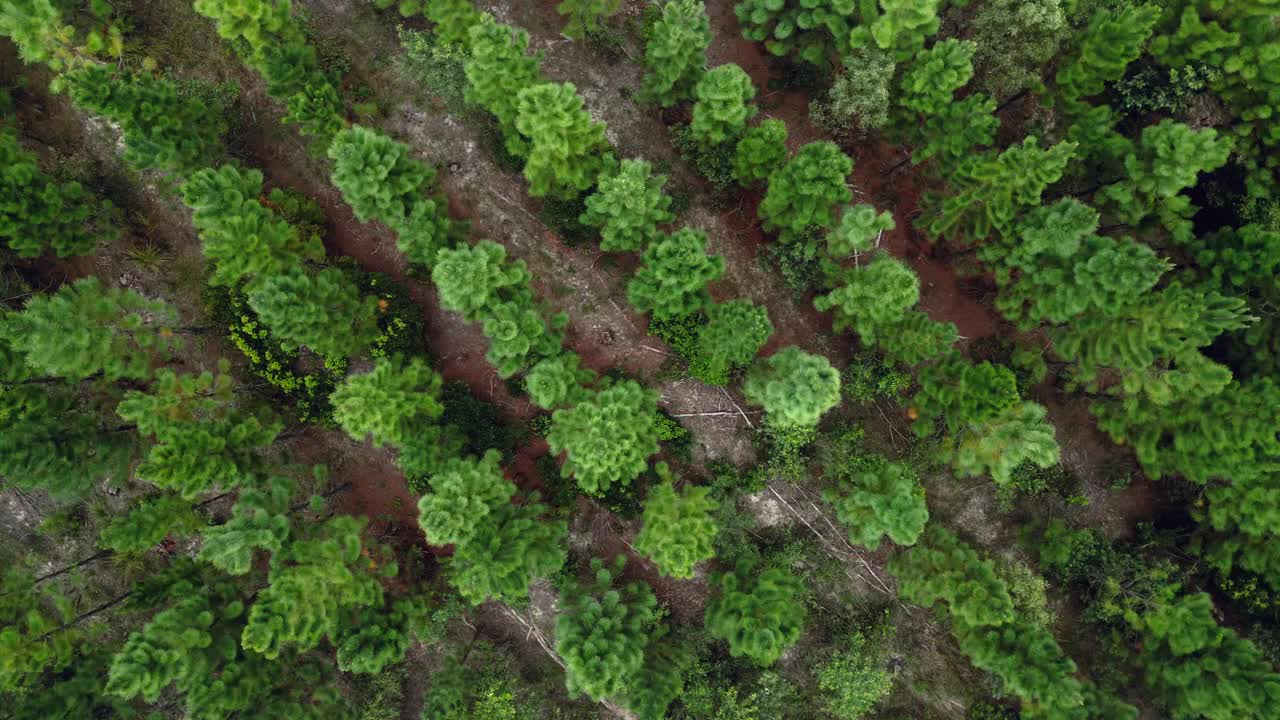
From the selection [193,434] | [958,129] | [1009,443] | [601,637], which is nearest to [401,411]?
[193,434]

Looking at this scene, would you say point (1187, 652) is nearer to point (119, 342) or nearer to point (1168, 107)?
point (1168, 107)

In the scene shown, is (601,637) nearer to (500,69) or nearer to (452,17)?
(500,69)

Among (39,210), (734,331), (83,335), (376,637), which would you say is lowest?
(376,637)

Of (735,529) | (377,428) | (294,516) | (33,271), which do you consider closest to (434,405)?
(377,428)

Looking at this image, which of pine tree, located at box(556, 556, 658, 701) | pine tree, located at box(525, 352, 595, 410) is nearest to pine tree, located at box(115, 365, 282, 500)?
pine tree, located at box(525, 352, 595, 410)

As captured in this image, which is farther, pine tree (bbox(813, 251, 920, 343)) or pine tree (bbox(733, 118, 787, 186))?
pine tree (bbox(733, 118, 787, 186))

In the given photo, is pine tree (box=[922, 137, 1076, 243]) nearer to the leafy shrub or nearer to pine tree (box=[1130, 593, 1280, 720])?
pine tree (box=[1130, 593, 1280, 720])
